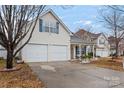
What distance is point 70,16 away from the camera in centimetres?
2120

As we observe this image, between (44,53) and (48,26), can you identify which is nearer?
(44,53)

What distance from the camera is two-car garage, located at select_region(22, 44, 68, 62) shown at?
17.5 m

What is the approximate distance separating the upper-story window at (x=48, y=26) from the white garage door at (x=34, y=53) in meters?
1.82

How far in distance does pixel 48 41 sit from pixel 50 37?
59 cm

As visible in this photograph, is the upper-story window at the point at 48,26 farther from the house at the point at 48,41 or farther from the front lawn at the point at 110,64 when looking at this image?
the front lawn at the point at 110,64

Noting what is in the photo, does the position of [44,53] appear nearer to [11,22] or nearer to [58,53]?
[58,53]

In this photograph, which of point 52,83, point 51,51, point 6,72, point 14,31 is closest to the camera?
point 52,83

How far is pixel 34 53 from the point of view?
58.8 ft

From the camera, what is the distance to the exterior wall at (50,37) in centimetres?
1913

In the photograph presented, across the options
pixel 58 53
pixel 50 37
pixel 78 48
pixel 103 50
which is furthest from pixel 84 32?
pixel 50 37

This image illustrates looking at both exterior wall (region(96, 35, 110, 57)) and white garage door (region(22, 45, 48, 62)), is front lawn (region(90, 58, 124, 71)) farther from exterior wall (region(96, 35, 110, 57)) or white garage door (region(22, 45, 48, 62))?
exterior wall (region(96, 35, 110, 57))

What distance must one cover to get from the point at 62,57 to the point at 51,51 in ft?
5.18

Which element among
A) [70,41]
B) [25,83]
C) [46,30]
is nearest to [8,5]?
[25,83]

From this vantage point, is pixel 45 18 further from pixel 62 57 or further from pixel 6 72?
pixel 6 72
